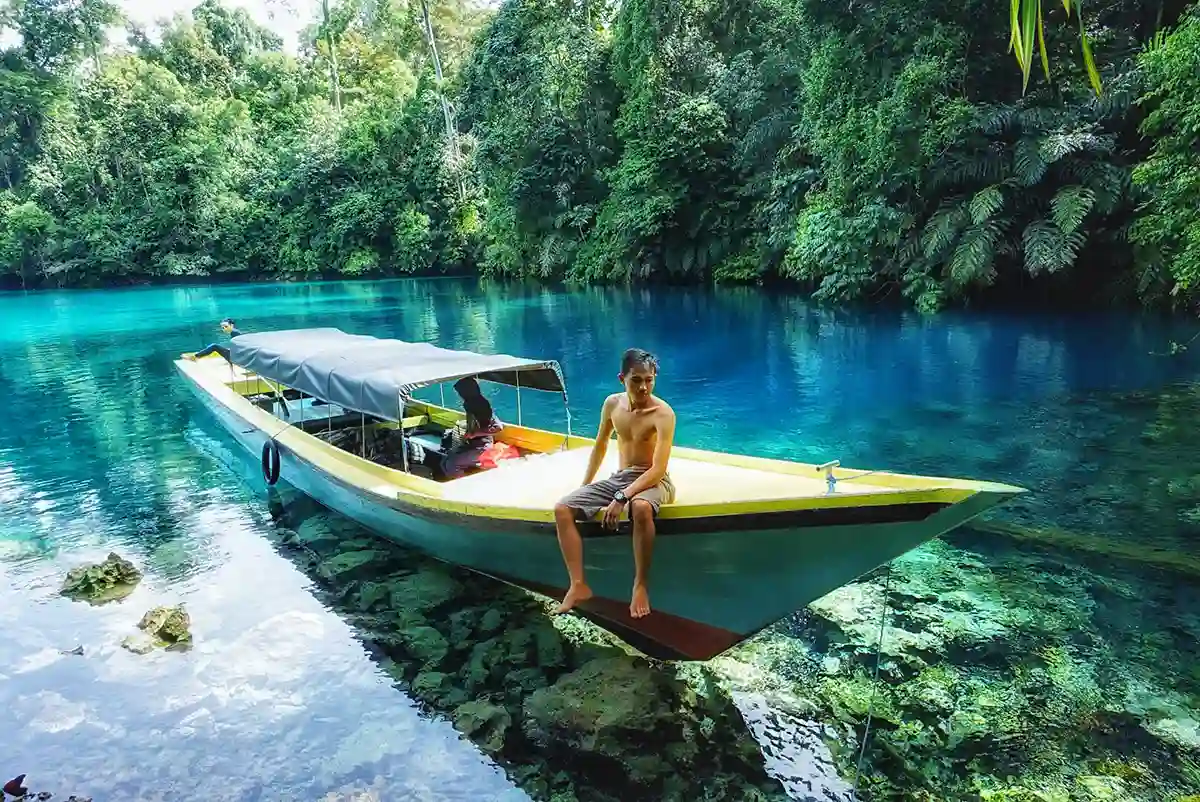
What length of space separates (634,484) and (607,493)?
26cm

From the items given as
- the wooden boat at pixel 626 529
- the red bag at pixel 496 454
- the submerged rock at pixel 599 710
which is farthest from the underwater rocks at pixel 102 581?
the submerged rock at pixel 599 710

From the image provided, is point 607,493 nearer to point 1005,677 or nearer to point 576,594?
point 576,594

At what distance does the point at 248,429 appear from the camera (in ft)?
35.1

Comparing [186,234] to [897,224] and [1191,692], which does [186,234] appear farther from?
[1191,692]

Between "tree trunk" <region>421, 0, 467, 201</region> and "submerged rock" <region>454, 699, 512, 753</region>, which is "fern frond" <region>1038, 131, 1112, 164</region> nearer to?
"submerged rock" <region>454, 699, 512, 753</region>

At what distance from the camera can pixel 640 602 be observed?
5090 mm

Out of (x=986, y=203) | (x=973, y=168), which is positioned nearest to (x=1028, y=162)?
(x=986, y=203)

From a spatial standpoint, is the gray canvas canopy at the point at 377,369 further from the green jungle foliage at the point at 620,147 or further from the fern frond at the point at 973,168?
the fern frond at the point at 973,168

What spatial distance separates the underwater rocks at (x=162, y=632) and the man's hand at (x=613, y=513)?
3.89m

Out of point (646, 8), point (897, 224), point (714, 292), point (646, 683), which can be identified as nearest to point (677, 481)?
point (646, 683)

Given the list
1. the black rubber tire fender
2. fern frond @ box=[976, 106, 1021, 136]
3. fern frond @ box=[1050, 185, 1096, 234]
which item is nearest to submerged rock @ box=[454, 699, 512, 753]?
the black rubber tire fender

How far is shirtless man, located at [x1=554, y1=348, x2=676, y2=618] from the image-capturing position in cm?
493

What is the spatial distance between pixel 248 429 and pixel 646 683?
7301 millimetres

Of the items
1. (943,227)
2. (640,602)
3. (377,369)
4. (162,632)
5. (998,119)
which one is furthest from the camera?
(943,227)
